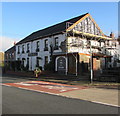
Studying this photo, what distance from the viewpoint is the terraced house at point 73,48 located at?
22062 mm

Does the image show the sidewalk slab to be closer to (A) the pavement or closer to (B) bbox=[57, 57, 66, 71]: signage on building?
(A) the pavement

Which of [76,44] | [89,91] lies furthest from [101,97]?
[76,44]

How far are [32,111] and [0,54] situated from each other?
66118mm

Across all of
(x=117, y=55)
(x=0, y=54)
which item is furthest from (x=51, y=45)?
(x=0, y=54)

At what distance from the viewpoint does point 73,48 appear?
2327cm

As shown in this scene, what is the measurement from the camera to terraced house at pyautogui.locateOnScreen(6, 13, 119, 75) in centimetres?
2206

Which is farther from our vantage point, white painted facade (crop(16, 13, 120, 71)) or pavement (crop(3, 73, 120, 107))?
white painted facade (crop(16, 13, 120, 71))

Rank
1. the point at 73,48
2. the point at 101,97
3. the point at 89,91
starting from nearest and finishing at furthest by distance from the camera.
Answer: the point at 101,97
the point at 89,91
the point at 73,48

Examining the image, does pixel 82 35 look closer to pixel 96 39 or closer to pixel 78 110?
pixel 96 39

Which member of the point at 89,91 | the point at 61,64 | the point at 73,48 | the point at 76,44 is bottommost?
the point at 89,91

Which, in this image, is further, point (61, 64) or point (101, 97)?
point (61, 64)

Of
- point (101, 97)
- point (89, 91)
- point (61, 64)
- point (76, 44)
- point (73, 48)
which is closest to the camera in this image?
point (101, 97)

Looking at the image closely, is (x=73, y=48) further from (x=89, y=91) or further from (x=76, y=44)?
(x=89, y=91)

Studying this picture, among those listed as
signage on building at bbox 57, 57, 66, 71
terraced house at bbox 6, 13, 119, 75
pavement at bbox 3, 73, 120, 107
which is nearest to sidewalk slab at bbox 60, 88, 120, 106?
pavement at bbox 3, 73, 120, 107
